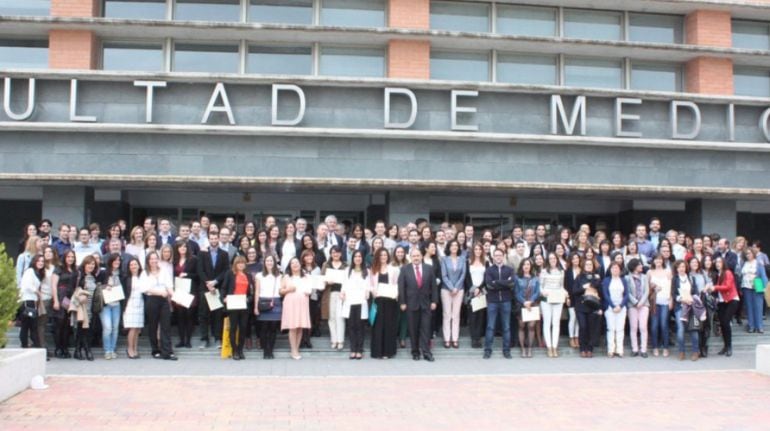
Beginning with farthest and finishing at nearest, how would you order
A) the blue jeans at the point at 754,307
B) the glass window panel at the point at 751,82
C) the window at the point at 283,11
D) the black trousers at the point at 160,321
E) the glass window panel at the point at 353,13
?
the glass window panel at the point at 751,82 < the glass window panel at the point at 353,13 < the window at the point at 283,11 < the blue jeans at the point at 754,307 < the black trousers at the point at 160,321

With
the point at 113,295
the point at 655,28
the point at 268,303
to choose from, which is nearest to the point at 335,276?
the point at 268,303

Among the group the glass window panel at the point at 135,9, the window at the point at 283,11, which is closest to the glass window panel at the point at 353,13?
the window at the point at 283,11

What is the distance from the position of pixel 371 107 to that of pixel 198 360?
695 cm

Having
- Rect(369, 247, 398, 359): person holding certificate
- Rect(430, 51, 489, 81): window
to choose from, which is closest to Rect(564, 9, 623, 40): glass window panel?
Rect(430, 51, 489, 81): window

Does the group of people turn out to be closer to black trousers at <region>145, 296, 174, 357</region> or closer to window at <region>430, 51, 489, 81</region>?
black trousers at <region>145, 296, 174, 357</region>

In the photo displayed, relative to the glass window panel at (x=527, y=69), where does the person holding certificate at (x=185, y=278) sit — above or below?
below

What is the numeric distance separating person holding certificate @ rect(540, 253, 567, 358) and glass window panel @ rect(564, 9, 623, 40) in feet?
→ 28.0

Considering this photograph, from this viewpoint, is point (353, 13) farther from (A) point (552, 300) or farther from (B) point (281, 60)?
(A) point (552, 300)

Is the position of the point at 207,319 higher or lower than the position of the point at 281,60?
lower

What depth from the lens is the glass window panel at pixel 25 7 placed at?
1750 centimetres

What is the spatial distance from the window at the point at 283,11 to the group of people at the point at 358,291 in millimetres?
6789

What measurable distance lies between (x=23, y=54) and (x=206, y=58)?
4.39 metres

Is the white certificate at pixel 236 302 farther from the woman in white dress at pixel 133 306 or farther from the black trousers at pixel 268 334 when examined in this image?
the woman in white dress at pixel 133 306

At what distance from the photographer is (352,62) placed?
701 inches
